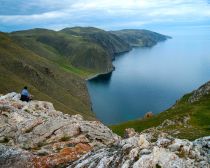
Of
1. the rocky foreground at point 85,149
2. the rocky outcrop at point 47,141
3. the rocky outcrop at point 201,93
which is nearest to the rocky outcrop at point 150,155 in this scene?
the rocky foreground at point 85,149

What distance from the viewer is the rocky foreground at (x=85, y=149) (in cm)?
1883

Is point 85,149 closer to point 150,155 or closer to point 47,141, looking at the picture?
point 47,141

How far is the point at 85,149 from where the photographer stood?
26.7 meters

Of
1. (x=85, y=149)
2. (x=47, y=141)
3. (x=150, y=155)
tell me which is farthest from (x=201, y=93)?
(x=150, y=155)

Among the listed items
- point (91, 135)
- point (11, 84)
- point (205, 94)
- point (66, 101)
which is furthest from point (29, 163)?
point (66, 101)

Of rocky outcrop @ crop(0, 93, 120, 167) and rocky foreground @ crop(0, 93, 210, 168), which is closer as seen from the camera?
rocky foreground @ crop(0, 93, 210, 168)

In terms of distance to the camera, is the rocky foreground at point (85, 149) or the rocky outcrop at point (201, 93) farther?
the rocky outcrop at point (201, 93)

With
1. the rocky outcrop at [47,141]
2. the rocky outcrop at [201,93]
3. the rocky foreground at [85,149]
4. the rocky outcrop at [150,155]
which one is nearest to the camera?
the rocky outcrop at [150,155]

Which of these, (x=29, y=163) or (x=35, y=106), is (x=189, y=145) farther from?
(x=35, y=106)

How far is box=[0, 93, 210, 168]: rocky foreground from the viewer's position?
18.8 meters

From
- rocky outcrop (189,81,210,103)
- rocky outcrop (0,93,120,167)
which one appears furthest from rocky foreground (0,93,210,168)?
rocky outcrop (189,81,210,103)

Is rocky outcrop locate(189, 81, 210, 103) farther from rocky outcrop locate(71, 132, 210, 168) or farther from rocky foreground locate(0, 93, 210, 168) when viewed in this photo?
rocky outcrop locate(71, 132, 210, 168)

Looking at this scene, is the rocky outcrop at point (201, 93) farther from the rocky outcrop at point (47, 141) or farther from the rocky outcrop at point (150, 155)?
the rocky outcrop at point (150, 155)

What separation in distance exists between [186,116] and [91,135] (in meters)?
45.3
